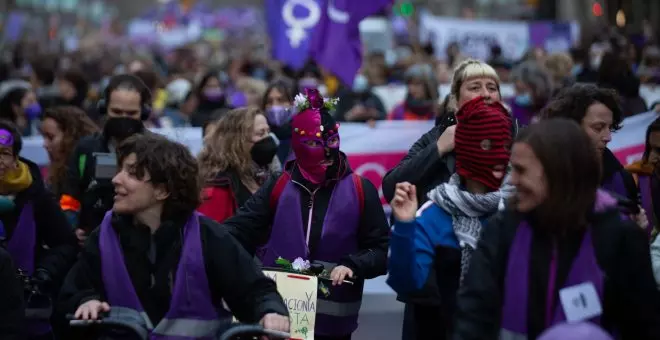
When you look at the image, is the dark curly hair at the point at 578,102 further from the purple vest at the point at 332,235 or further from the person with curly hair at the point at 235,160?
the person with curly hair at the point at 235,160

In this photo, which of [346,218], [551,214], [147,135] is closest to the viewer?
[551,214]

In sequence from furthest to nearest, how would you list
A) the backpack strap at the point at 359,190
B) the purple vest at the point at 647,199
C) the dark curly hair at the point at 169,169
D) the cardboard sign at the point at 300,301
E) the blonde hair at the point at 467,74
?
the blonde hair at the point at 467,74 < the purple vest at the point at 647,199 < the backpack strap at the point at 359,190 < the cardboard sign at the point at 300,301 < the dark curly hair at the point at 169,169

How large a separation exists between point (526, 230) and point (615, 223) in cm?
31

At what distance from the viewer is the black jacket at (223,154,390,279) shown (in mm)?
6695

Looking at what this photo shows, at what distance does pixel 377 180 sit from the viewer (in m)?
12.0

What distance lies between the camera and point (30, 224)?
23.0 feet

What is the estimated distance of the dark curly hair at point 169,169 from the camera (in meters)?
5.55

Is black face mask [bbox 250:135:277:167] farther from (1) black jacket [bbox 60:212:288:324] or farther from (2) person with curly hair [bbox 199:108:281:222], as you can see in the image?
(1) black jacket [bbox 60:212:288:324]

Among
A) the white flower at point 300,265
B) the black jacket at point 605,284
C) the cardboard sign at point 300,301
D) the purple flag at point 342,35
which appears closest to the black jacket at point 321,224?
the white flower at point 300,265

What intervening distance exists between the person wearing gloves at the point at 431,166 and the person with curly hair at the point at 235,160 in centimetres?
158

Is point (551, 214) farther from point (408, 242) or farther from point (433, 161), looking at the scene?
point (433, 161)

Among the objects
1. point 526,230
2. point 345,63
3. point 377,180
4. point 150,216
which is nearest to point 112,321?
point 150,216

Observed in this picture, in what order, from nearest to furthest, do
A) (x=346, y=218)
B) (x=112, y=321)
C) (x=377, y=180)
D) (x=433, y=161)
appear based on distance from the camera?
(x=112, y=321)
(x=433, y=161)
(x=346, y=218)
(x=377, y=180)

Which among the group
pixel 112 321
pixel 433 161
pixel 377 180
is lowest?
pixel 377 180
